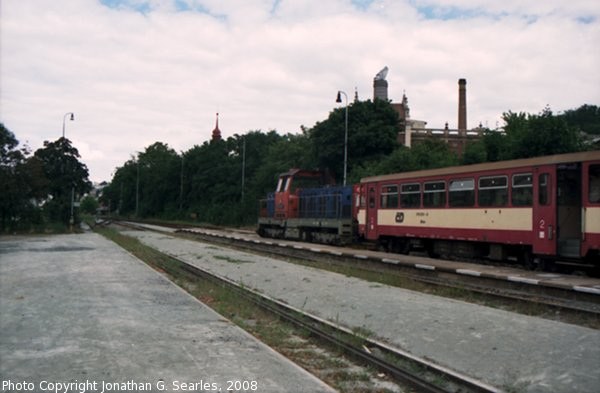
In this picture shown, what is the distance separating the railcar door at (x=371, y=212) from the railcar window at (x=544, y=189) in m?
8.81

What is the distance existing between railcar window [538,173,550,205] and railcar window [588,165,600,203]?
1.10 metres

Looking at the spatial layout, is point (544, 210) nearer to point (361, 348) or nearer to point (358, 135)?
point (361, 348)

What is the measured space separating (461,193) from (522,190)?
266cm

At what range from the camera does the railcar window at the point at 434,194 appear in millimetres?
19062

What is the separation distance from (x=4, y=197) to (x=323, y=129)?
2606 cm

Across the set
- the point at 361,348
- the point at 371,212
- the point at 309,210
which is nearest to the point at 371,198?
the point at 371,212

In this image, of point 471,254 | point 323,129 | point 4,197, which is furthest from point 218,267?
point 323,129

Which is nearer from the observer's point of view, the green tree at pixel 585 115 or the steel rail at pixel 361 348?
the steel rail at pixel 361 348

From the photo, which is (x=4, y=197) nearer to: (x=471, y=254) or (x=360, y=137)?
(x=360, y=137)

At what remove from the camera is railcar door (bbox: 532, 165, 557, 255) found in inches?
575

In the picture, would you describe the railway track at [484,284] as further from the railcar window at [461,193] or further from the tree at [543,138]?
the tree at [543,138]

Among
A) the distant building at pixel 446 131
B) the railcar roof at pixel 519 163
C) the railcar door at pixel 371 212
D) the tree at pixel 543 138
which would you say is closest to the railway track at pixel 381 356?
the railcar roof at pixel 519 163

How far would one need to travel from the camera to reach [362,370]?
683 centimetres

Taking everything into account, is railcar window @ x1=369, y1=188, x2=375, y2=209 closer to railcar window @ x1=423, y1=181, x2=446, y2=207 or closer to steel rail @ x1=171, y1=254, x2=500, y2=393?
railcar window @ x1=423, y1=181, x2=446, y2=207
